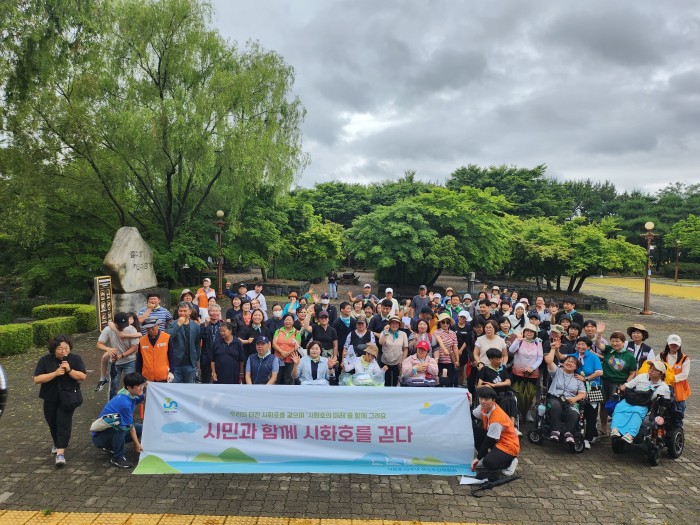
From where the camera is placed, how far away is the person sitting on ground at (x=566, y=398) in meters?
6.21

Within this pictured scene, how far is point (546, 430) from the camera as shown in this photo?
249 inches

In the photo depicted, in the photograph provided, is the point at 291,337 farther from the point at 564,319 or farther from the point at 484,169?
the point at 484,169

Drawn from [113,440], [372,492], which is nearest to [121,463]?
[113,440]

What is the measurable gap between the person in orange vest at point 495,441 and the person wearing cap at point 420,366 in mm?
1361

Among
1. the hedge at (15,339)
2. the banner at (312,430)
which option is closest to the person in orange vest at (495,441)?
the banner at (312,430)

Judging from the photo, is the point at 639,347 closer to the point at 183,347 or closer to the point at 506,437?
the point at 506,437

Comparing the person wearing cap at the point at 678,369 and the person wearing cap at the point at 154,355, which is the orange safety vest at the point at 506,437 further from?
the person wearing cap at the point at 154,355

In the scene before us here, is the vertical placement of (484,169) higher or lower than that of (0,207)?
higher

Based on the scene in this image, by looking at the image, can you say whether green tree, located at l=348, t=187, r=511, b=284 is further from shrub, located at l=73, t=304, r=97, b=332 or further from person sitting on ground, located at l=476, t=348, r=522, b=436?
person sitting on ground, located at l=476, t=348, r=522, b=436

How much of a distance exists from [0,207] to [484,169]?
156ft

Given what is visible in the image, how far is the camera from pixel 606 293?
105 ft

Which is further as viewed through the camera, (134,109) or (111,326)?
(134,109)

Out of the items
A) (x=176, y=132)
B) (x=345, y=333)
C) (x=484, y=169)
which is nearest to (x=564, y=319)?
(x=345, y=333)

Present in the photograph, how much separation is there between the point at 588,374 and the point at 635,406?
0.68 meters
